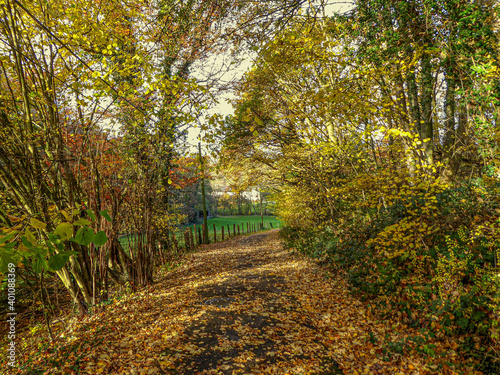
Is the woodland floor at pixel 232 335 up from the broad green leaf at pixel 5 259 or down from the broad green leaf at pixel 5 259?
down

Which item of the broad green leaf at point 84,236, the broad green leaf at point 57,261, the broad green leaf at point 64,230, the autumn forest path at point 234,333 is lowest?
the autumn forest path at point 234,333

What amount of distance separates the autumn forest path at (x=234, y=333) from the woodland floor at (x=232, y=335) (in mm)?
15

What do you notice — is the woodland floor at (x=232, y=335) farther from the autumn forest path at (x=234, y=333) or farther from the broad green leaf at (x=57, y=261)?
the broad green leaf at (x=57, y=261)

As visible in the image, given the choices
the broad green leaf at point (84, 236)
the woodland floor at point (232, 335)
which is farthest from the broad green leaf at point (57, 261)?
the woodland floor at point (232, 335)

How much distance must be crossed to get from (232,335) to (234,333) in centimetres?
7

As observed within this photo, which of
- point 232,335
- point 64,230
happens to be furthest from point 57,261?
point 232,335

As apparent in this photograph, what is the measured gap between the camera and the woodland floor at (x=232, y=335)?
3.58m

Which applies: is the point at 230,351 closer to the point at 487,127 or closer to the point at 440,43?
the point at 487,127

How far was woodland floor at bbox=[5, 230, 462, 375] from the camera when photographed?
11.7ft

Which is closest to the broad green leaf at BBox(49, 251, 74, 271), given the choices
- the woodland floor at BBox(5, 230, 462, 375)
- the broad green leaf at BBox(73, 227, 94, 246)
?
the broad green leaf at BBox(73, 227, 94, 246)

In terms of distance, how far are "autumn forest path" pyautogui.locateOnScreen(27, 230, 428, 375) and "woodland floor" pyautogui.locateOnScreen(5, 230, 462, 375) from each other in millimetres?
15

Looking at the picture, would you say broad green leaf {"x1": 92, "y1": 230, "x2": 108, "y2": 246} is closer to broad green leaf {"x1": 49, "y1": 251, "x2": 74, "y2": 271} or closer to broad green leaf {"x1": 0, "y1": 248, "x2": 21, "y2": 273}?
broad green leaf {"x1": 49, "y1": 251, "x2": 74, "y2": 271}

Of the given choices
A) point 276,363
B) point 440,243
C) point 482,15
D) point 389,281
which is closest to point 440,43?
point 482,15

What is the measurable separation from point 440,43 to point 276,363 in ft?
22.1
